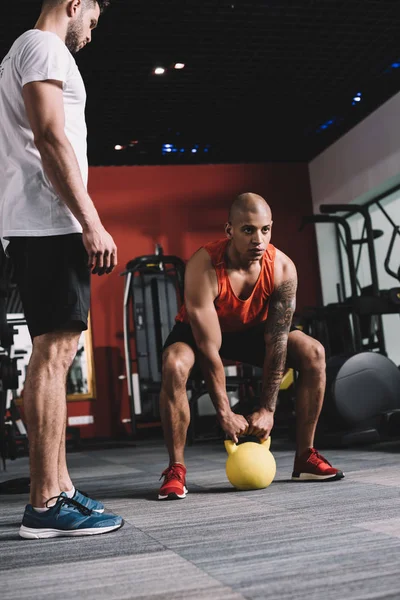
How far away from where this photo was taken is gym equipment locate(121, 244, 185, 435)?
268 inches

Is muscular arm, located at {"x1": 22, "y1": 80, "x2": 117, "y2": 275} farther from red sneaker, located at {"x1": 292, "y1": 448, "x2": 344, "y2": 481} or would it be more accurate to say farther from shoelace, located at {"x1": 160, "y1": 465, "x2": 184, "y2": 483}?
red sneaker, located at {"x1": 292, "y1": 448, "x2": 344, "y2": 481}

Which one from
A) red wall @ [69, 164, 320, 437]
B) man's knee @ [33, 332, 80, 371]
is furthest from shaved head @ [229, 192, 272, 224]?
red wall @ [69, 164, 320, 437]

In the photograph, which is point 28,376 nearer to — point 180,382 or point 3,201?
point 3,201

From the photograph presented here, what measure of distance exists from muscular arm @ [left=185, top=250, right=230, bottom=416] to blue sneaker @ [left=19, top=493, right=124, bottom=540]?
83cm

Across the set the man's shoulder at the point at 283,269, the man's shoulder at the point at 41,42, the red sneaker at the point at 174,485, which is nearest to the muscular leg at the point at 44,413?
the red sneaker at the point at 174,485

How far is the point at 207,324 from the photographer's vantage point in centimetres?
262

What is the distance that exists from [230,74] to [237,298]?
382 cm

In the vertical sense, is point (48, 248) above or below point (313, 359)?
above

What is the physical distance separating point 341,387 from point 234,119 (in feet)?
Answer: 12.2

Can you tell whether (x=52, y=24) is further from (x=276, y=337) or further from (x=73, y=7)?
(x=276, y=337)

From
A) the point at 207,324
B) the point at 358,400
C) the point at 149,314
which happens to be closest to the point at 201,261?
the point at 207,324

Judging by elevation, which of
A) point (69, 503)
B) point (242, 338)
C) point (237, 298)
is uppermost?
point (237, 298)

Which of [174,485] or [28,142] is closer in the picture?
[28,142]

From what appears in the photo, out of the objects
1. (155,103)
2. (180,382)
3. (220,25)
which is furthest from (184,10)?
(180,382)
